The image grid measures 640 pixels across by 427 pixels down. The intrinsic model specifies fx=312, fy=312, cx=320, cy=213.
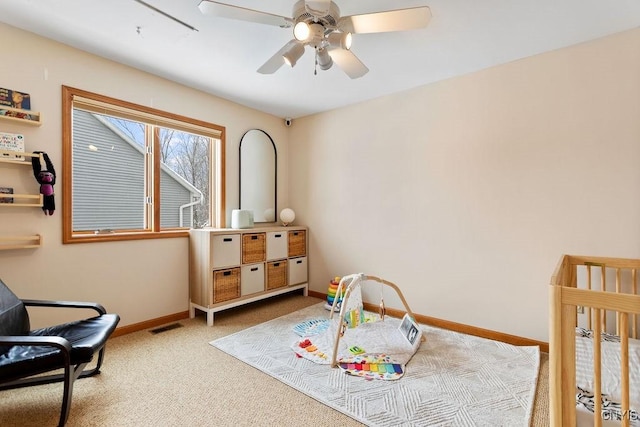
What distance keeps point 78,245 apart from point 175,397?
1.54 metres

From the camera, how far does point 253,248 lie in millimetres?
3477

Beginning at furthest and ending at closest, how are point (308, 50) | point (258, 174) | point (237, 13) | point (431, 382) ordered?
point (258, 174) < point (308, 50) < point (431, 382) < point (237, 13)

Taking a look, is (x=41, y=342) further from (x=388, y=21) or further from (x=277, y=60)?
(x=388, y=21)

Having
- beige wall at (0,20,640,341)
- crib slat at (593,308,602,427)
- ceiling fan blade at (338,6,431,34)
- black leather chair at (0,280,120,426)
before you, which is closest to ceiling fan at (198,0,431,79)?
ceiling fan blade at (338,6,431,34)

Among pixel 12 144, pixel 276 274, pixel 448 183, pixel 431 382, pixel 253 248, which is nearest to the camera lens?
pixel 431 382

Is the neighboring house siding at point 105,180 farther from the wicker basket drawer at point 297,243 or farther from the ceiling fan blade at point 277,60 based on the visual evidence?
the ceiling fan blade at point 277,60

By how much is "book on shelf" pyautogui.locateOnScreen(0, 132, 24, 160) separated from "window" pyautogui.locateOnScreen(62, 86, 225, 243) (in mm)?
267

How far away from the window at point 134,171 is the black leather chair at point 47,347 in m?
0.67

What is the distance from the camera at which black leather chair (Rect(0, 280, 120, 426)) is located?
1.60m

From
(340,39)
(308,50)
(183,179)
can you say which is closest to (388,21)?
(340,39)

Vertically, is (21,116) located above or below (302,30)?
below

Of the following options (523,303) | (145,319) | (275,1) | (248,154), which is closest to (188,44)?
(275,1)

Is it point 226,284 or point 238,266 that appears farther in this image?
point 238,266

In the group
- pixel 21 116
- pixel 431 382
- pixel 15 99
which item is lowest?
pixel 431 382
